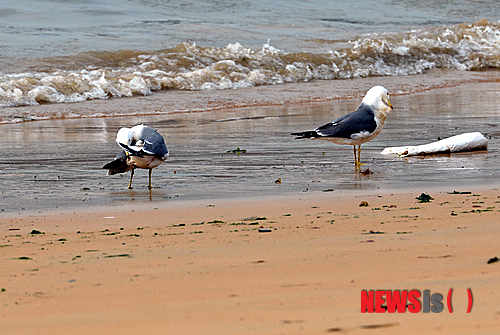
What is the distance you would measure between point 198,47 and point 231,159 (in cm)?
1182

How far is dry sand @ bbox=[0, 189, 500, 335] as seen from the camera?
216cm

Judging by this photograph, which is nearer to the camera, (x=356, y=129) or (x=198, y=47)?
(x=356, y=129)

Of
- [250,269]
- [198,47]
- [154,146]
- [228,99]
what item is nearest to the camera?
[250,269]

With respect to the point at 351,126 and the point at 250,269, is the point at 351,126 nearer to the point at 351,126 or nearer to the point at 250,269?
the point at 351,126

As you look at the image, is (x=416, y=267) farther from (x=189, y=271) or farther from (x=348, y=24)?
(x=348, y=24)

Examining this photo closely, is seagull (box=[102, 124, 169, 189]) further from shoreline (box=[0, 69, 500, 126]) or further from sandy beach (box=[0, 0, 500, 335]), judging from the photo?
shoreline (box=[0, 69, 500, 126])

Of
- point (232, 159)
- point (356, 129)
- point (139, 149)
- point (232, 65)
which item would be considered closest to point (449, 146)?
point (356, 129)

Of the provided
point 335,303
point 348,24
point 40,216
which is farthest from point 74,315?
point 348,24

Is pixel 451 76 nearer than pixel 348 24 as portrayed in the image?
Yes

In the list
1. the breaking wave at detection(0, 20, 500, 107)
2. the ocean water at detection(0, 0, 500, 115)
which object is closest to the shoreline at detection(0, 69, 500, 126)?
the ocean water at detection(0, 0, 500, 115)

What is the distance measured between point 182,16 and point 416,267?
24.3m

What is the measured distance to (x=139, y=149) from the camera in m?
5.77

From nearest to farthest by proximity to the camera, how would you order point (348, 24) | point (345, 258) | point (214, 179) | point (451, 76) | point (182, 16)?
1. point (345, 258)
2. point (214, 179)
3. point (451, 76)
4. point (182, 16)
5. point (348, 24)

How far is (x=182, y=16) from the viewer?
2600 centimetres
